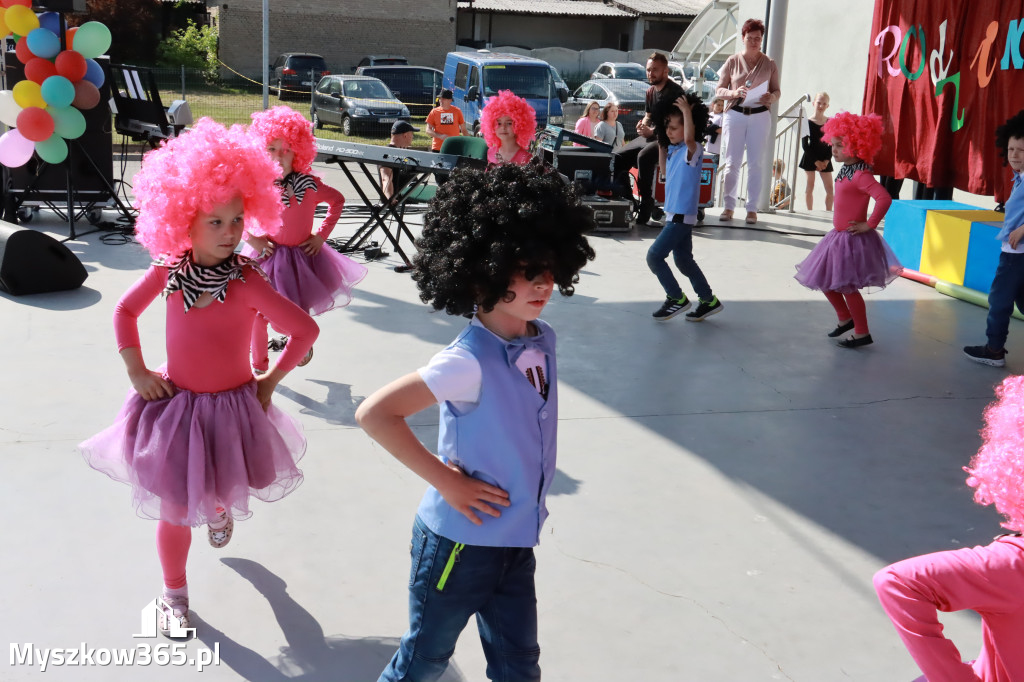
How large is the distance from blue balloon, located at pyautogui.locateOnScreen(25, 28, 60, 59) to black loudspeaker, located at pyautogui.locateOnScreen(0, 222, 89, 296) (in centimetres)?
181

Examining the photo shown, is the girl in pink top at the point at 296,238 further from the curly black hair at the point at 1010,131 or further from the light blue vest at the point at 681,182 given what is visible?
the curly black hair at the point at 1010,131

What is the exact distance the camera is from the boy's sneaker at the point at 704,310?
740 centimetres

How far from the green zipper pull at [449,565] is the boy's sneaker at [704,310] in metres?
5.36

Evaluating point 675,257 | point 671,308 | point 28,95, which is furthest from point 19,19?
point 671,308

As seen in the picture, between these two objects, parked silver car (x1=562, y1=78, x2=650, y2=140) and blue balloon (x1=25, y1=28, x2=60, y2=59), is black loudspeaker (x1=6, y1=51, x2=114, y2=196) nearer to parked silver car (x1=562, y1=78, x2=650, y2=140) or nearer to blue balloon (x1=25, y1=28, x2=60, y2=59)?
blue balloon (x1=25, y1=28, x2=60, y2=59)

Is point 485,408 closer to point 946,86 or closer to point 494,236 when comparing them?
point 494,236

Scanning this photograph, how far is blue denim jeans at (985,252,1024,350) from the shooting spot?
249 inches

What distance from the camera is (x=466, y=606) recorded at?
7.69 feet

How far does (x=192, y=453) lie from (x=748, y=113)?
9738mm

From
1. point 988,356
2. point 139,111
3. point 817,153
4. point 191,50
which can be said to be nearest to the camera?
point 988,356

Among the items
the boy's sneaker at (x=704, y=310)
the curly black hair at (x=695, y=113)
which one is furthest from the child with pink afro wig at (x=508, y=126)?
the boy's sneaker at (x=704, y=310)

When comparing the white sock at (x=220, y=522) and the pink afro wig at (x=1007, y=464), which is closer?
the pink afro wig at (x=1007, y=464)

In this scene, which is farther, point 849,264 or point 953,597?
point 849,264

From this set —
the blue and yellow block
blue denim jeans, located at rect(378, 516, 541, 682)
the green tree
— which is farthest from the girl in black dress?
the green tree
